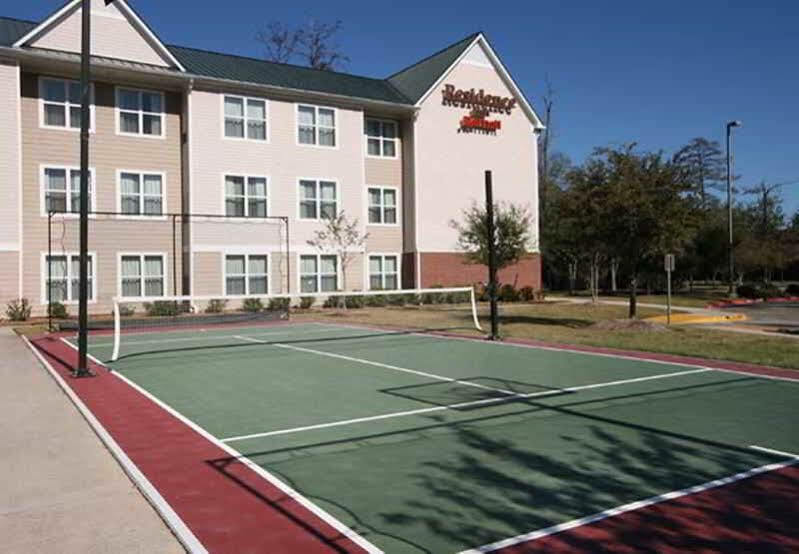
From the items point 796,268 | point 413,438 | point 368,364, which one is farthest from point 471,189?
point 796,268

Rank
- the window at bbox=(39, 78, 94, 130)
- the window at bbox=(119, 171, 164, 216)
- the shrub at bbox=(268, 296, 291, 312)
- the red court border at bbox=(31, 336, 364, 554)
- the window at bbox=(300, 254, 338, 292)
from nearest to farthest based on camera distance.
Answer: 1. the red court border at bbox=(31, 336, 364, 554)
2. the window at bbox=(39, 78, 94, 130)
3. the window at bbox=(119, 171, 164, 216)
4. the shrub at bbox=(268, 296, 291, 312)
5. the window at bbox=(300, 254, 338, 292)

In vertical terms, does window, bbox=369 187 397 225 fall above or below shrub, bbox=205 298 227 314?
above

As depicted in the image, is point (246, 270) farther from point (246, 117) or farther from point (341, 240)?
Result: point (246, 117)

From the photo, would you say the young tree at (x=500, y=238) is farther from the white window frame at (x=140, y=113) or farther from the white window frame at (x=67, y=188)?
the white window frame at (x=67, y=188)

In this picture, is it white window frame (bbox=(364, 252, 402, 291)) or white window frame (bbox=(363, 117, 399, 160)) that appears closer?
white window frame (bbox=(364, 252, 402, 291))

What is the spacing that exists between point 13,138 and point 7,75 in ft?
8.06

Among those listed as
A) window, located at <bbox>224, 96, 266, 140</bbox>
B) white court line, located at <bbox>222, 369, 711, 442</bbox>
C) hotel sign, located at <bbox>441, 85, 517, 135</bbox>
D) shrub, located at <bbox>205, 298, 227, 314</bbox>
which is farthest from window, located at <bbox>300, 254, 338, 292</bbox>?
white court line, located at <bbox>222, 369, 711, 442</bbox>

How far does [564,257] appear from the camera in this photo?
5462cm

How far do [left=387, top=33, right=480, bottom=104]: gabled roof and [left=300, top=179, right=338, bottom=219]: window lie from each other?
7031 millimetres

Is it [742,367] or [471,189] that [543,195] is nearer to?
A: [471,189]

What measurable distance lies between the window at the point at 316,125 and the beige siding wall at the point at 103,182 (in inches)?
230

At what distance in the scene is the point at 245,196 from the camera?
3247 cm

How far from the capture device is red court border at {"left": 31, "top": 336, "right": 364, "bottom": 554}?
4926 millimetres

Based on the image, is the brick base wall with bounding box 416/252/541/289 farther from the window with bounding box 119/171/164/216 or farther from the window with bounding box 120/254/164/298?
the window with bounding box 119/171/164/216
